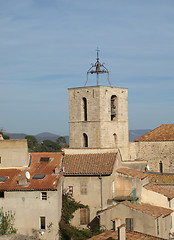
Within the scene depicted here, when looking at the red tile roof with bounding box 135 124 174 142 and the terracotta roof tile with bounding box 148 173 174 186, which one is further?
the red tile roof with bounding box 135 124 174 142

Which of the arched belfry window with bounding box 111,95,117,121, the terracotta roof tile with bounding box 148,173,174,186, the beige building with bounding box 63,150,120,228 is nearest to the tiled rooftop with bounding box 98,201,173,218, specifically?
the beige building with bounding box 63,150,120,228

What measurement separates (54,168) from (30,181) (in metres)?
2.39

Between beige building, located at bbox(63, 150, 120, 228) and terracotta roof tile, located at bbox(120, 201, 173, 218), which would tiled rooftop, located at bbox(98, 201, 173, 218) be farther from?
beige building, located at bbox(63, 150, 120, 228)

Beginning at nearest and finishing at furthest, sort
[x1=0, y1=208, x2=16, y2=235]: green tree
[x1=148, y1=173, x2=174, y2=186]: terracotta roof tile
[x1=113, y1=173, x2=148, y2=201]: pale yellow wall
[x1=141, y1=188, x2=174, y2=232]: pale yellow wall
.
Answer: [x1=0, y1=208, x2=16, y2=235]: green tree
[x1=113, y1=173, x2=148, y2=201]: pale yellow wall
[x1=141, y1=188, x2=174, y2=232]: pale yellow wall
[x1=148, y1=173, x2=174, y2=186]: terracotta roof tile

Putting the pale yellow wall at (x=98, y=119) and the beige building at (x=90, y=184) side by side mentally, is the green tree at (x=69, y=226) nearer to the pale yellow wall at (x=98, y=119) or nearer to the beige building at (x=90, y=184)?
the beige building at (x=90, y=184)

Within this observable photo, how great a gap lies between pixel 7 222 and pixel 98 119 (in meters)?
16.8

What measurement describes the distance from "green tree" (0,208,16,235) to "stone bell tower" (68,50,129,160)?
15381 millimetres

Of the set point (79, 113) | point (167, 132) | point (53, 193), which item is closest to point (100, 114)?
A: point (79, 113)

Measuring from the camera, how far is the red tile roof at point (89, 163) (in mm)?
31641

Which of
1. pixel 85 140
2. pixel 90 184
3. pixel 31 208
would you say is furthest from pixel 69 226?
pixel 85 140

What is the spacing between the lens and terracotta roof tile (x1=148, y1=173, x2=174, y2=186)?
40991 mm

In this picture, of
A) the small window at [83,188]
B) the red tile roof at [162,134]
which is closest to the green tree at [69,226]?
the small window at [83,188]

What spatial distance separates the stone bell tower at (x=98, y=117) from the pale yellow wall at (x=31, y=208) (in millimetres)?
14541

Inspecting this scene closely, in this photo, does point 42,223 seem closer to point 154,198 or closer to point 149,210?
point 149,210
